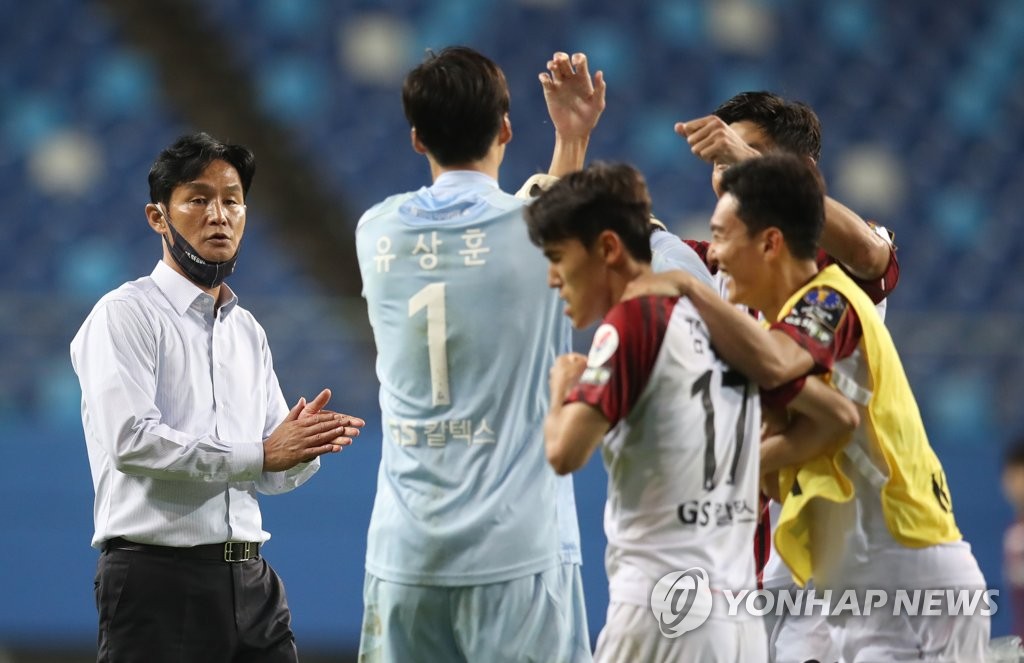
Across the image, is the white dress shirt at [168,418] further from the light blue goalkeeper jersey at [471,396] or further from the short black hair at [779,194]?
the short black hair at [779,194]

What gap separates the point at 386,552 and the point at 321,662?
4210mm

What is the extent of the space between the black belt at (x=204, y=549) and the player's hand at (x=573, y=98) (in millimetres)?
1435

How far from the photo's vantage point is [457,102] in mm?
3002

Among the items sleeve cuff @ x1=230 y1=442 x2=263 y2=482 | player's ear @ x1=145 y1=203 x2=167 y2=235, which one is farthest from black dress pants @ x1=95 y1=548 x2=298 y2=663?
player's ear @ x1=145 y1=203 x2=167 y2=235

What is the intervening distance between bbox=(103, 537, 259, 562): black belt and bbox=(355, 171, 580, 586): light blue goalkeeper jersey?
71 cm

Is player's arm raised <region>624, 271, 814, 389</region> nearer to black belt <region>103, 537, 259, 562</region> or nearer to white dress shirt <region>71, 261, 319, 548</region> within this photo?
white dress shirt <region>71, 261, 319, 548</region>

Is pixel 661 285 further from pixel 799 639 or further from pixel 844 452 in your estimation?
pixel 799 639

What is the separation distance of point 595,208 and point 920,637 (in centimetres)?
128

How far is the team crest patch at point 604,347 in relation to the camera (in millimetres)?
2551

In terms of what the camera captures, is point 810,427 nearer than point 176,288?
Yes

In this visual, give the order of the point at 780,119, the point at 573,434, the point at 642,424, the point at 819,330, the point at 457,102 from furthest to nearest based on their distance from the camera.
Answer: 1. the point at 780,119
2. the point at 457,102
3. the point at 819,330
4. the point at 642,424
5. the point at 573,434

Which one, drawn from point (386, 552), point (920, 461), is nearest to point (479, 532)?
point (386, 552)

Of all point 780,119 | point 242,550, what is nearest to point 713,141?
point 780,119

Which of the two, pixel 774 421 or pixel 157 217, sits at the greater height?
pixel 157 217
